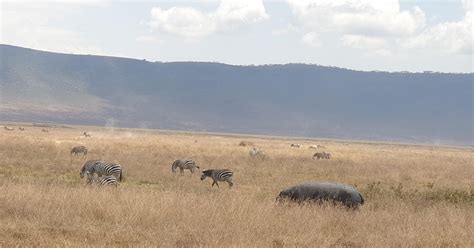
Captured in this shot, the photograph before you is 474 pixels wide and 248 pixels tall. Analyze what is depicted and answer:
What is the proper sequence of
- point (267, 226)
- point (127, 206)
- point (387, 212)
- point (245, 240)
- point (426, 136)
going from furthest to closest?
point (426, 136)
point (387, 212)
point (127, 206)
point (267, 226)
point (245, 240)

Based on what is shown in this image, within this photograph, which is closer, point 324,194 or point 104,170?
point 324,194

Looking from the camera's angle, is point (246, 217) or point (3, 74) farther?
point (3, 74)

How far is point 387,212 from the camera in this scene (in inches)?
512

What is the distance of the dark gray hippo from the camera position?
45.1 ft

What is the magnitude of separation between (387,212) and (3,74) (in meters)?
191

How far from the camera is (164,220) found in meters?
10.7

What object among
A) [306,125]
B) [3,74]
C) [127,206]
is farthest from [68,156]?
[3,74]

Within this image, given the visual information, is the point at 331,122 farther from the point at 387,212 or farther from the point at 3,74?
the point at 387,212

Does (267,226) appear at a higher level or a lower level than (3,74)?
lower

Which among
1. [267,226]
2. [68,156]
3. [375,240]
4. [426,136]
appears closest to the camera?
[375,240]

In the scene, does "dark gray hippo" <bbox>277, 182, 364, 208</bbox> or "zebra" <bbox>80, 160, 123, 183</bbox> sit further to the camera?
"zebra" <bbox>80, 160, 123, 183</bbox>

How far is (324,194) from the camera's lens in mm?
13891

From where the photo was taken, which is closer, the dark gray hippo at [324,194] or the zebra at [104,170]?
the dark gray hippo at [324,194]

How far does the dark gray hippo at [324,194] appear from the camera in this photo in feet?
45.1
